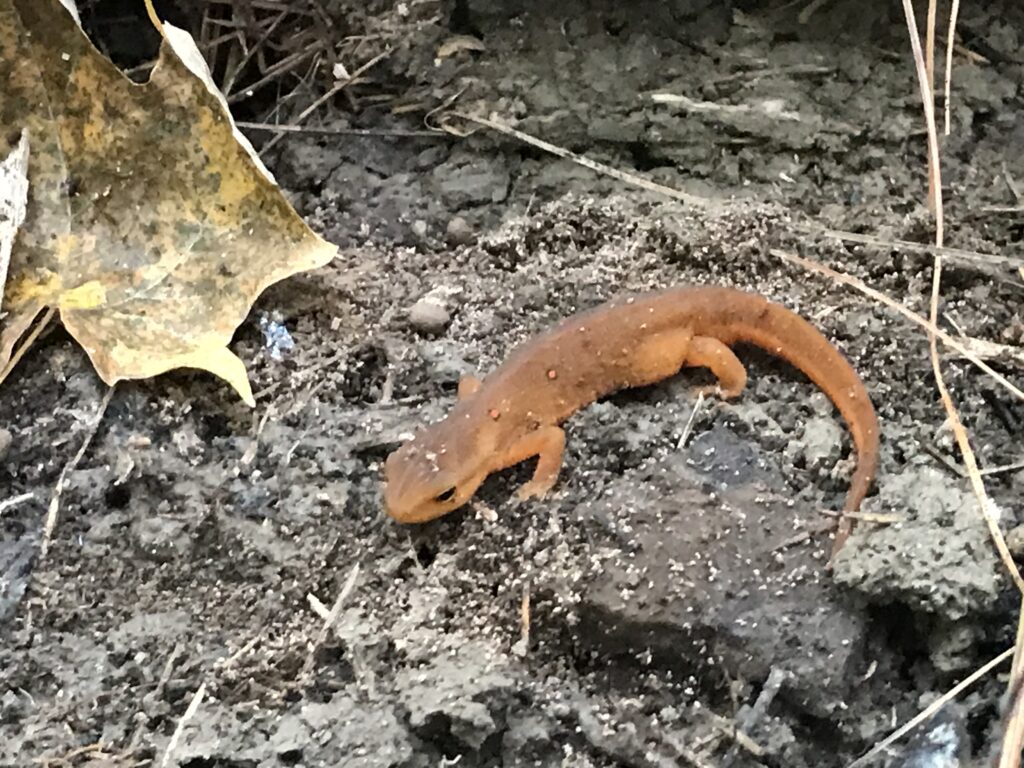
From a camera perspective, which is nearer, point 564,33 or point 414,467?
point 414,467

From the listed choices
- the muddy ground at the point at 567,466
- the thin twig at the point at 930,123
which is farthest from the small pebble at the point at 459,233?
the thin twig at the point at 930,123

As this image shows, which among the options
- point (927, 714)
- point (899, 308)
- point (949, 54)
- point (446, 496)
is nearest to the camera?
point (927, 714)

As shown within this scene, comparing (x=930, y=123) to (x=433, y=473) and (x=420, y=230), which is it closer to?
(x=420, y=230)

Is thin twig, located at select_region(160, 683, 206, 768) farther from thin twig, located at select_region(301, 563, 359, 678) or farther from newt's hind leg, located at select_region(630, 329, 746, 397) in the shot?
newt's hind leg, located at select_region(630, 329, 746, 397)

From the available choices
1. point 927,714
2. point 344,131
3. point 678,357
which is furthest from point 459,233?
point 927,714

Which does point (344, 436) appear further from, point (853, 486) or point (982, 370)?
point (982, 370)

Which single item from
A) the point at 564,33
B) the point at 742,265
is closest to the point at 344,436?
the point at 742,265
